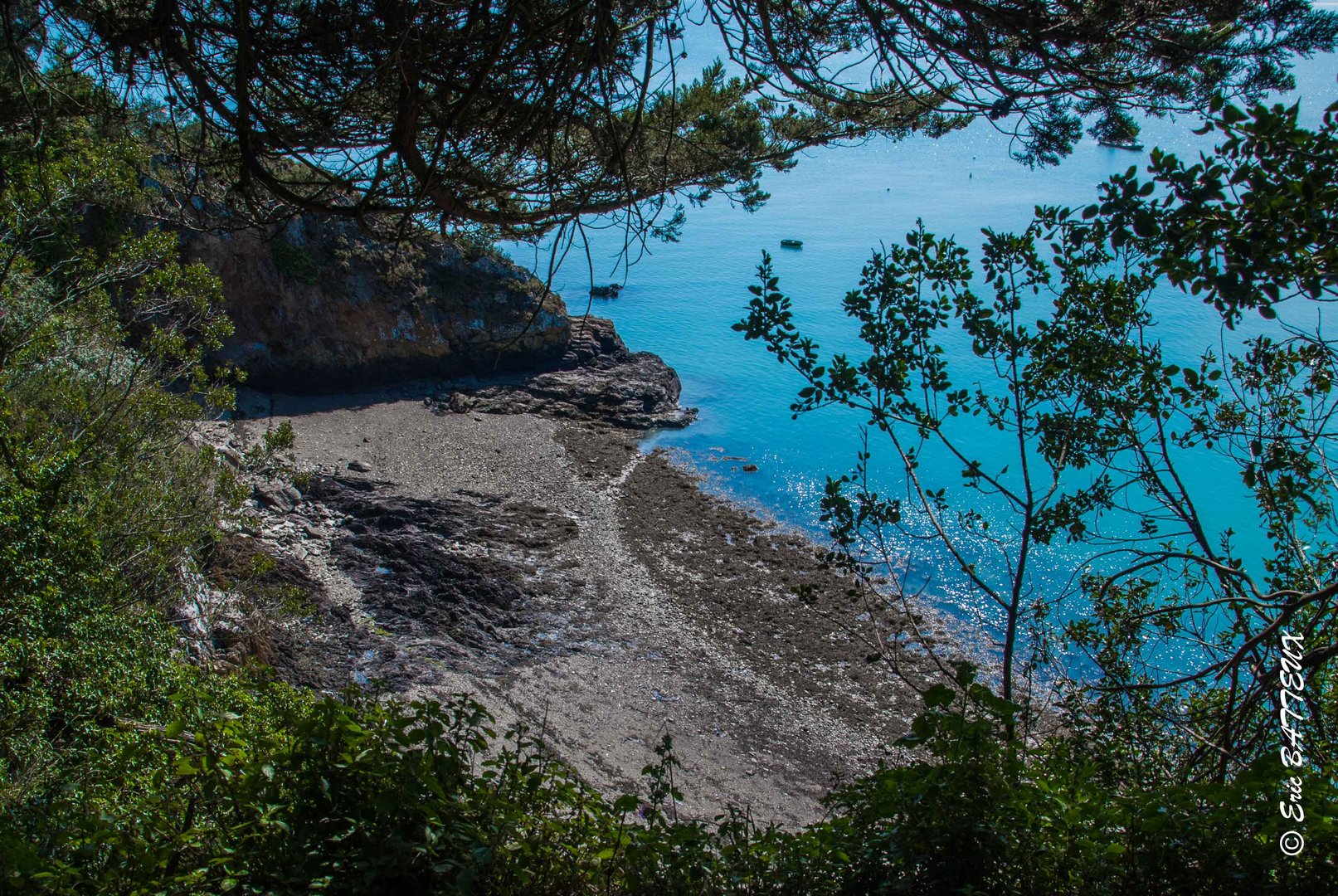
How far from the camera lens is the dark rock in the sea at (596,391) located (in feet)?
66.1

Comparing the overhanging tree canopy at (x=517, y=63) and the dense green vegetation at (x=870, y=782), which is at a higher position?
the overhanging tree canopy at (x=517, y=63)

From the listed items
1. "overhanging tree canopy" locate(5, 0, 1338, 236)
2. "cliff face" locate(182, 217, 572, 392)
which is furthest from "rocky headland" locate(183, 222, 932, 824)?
"overhanging tree canopy" locate(5, 0, 1338, 236)

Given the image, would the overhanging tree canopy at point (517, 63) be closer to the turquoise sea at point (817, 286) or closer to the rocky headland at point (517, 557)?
the rocky headland at point (517, 557)

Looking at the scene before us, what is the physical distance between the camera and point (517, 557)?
13.6 metres

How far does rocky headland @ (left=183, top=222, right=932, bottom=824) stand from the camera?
9750 mm

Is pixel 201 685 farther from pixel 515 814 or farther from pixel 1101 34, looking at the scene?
pixel 1101 34

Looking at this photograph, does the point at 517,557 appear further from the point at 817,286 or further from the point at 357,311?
the point at 817,286

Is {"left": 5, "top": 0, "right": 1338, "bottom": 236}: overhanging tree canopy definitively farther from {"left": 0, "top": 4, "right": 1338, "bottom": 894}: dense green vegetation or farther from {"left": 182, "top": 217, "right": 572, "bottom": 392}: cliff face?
{"left": 182, "top": 217, "right": 572, "bottom": 392}: cliff face

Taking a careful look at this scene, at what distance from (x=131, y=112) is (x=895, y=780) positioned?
6.84 m

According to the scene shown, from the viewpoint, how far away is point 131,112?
6113 millimetres

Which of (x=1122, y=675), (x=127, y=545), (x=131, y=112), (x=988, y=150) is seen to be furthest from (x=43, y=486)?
(x=988, y=150)

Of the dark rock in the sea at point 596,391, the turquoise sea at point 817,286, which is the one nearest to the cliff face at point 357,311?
the dark rock in the sea at point 596,391

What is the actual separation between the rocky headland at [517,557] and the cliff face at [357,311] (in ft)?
0.17

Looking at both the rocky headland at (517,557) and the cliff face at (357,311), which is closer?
the rocky headland at (517,557)
